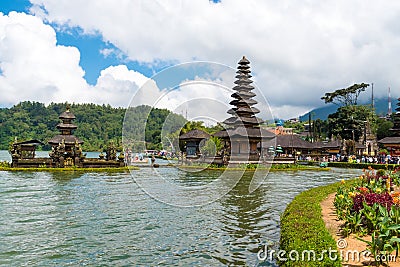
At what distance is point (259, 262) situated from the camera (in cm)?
765

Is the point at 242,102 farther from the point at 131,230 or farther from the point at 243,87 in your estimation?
the point at 131,230

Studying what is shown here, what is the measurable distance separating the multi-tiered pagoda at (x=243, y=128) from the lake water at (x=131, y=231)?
26513 millimetres

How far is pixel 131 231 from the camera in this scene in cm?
1028

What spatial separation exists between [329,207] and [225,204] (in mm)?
4431

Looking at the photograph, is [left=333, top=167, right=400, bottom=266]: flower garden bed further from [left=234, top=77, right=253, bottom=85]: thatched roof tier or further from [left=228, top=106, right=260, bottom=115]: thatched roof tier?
[left=234, top=77, right=253, bottom=85]: thatched roof tier

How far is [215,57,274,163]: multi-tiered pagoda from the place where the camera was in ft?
142

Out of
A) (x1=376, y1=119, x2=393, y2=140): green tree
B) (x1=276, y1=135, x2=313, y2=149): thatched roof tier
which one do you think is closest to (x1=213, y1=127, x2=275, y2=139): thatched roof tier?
(x1=276, y1=135, x2=313, y2=149): thatched roof tier

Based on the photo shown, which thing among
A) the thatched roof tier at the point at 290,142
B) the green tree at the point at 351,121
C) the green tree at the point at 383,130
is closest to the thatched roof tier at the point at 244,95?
the thatched roof tier at the point at 290,142

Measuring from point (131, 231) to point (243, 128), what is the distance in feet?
113

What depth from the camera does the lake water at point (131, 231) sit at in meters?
7.95

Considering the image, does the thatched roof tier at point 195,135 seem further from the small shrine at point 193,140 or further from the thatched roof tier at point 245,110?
the thatched roof tier at point 245,110

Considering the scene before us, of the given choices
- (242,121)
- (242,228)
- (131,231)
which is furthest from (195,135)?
(131,231)

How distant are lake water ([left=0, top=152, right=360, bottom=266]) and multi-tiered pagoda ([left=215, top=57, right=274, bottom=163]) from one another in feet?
87.0

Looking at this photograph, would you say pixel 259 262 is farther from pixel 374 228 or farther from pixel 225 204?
pixel 225 204
